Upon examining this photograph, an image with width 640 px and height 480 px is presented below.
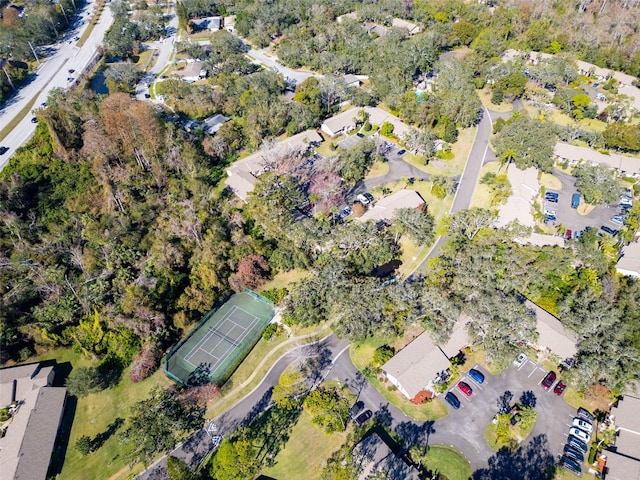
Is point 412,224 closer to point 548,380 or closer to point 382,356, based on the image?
point 382,356

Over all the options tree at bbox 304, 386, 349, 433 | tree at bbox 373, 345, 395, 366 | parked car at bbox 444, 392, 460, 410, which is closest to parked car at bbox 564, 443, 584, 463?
parked car at bbox 444, 392, 460, 410

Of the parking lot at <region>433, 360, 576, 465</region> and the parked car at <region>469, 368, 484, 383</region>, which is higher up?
the parked car at <region>469, 368, 484, 383</region>

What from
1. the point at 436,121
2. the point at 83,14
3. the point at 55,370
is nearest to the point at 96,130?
the point at 55,370

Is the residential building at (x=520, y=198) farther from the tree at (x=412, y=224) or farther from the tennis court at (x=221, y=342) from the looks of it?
the tennis court at (x=221, y=342)

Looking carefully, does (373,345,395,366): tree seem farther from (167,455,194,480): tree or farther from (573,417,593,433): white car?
(167,455,194,480): tree

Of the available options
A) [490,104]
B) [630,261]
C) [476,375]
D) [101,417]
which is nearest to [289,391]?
[101,417]

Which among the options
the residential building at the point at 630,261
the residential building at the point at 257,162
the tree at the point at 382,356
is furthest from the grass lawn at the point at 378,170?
the residential building at the point at 630,261
